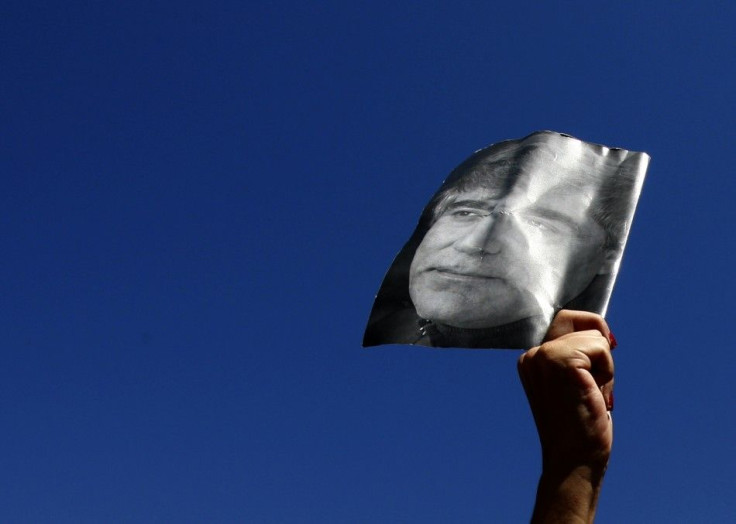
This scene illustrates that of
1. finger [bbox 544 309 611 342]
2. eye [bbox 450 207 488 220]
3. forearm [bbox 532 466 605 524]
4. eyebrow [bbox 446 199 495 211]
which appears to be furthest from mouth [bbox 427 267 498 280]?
forearm [bbox 532 466 605 524]

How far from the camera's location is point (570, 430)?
283 cm

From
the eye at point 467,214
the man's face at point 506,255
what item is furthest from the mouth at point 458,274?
the eye at point 467,214

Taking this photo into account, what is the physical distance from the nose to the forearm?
2.71 meters

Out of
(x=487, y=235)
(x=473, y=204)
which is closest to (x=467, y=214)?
(x=473, y=204)

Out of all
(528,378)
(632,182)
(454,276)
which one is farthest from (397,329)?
(528,378)

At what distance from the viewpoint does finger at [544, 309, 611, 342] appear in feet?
11.3

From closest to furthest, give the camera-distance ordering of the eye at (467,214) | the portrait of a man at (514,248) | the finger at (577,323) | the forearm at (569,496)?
the forearm at (569,496) → the finger at (577,323) → the portrait of a man at (514,248) → the eye at (467,214)

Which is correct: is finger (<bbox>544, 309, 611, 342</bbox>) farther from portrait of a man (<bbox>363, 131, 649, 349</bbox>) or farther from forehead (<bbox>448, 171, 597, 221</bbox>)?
A: forehead (<bbox>448, 171, 597, 221</bbox>)

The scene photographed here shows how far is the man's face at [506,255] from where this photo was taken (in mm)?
5027

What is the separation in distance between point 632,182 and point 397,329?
1.85m

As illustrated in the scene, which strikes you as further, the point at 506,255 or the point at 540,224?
the point at 540,224

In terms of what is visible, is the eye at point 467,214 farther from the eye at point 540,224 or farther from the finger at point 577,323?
the finger at point 577,323

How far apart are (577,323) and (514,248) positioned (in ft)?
5.96

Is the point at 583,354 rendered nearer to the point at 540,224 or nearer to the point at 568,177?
the point at 540,224
